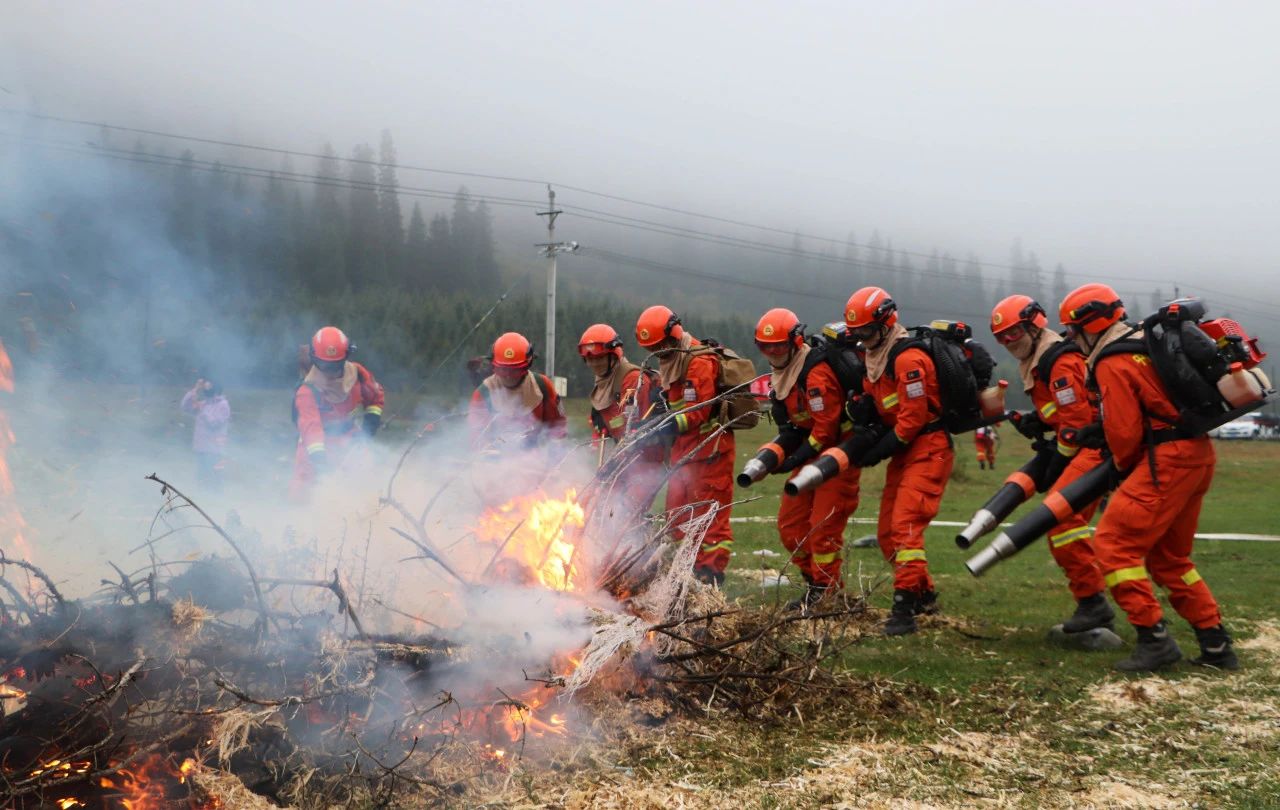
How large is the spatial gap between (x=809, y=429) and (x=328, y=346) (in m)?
4.55

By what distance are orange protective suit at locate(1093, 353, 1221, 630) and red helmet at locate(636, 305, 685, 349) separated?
366 cm

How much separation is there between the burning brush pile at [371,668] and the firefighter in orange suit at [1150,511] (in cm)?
197

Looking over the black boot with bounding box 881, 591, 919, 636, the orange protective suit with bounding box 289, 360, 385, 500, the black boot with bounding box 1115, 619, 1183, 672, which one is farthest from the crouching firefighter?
the orange protective suit with bounding box 289, 360, 385, 500

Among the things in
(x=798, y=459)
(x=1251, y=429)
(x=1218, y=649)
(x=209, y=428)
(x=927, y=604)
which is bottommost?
(x=1251, y=429)

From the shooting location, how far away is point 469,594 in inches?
174

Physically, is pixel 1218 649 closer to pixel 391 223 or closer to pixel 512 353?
pixel 512 353

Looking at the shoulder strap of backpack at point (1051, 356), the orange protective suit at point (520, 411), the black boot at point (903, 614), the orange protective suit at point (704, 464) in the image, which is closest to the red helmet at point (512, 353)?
the orange protective suit at point (520, 411)

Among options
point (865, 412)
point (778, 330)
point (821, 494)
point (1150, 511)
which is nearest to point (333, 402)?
point (778, 330)

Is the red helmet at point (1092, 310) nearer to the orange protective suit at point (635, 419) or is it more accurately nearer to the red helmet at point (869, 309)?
the red helmet at point (869, 309)

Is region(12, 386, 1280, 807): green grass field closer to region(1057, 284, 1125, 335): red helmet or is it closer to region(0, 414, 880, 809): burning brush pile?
region(0, 414, 880, 809): burning brush pile

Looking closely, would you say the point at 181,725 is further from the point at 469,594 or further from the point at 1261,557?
the point at 1261,557

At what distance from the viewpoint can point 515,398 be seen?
7.84 m

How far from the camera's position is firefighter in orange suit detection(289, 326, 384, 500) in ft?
26.7

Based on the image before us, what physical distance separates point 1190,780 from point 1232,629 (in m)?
3.41
